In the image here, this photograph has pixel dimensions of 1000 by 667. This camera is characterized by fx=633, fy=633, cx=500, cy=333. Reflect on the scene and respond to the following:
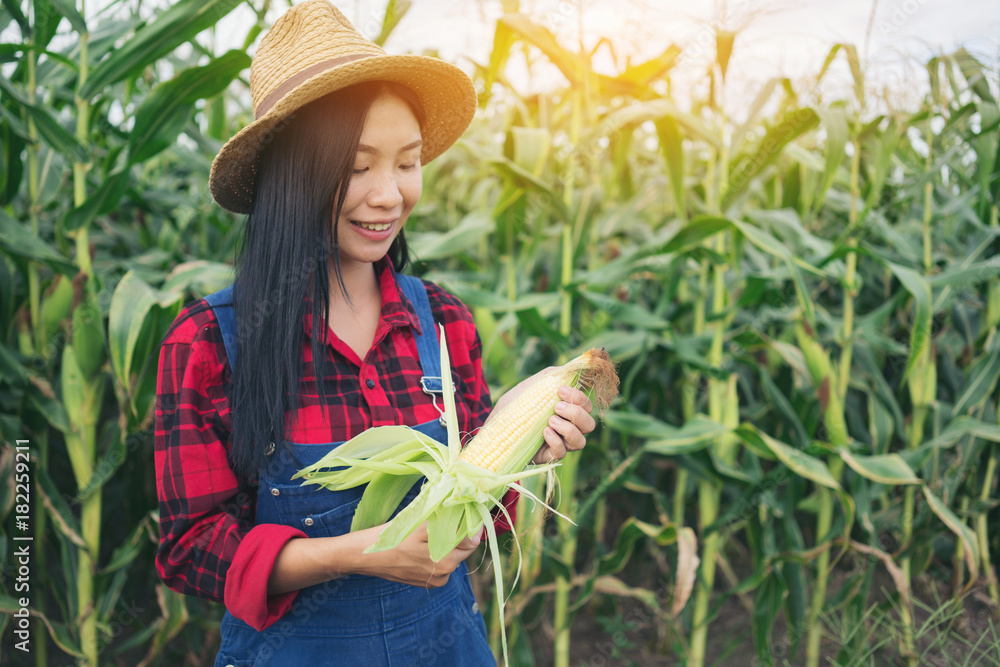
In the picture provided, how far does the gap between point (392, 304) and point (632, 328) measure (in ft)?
6.17

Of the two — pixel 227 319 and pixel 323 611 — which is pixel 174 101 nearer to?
pixel 227 319

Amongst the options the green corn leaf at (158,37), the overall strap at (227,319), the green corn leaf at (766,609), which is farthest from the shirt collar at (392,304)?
the green corn leaf at (766,609)

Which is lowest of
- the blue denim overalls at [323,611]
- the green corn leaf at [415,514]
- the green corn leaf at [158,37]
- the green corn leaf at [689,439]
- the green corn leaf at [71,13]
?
the green corn leaf at [689,439]

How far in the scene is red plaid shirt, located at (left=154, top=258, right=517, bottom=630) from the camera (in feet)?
3.43

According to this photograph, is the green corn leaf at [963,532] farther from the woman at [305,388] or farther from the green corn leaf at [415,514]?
the green corn leaf at [415,514]

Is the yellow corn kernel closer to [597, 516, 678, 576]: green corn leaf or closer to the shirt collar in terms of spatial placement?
the shirt collar

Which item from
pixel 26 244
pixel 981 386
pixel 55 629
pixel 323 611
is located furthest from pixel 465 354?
pixel 981 386

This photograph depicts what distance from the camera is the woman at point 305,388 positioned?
1.05 meters

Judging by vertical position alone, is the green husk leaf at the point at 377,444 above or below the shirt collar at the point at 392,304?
below

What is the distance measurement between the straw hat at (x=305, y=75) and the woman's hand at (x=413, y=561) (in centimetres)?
72

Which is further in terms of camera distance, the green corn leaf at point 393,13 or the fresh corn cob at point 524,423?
the green corn leaf at point 393,13

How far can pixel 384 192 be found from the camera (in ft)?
3.70

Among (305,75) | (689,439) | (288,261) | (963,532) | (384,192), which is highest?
(305,75)

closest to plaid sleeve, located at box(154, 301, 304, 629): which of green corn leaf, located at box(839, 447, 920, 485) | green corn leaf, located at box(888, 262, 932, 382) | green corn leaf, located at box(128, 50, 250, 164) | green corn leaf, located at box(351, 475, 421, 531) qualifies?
green corn leaf, located at box(351, 475, 421, 531)
